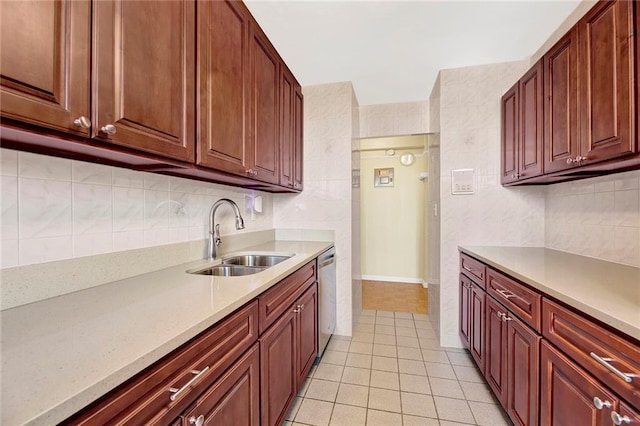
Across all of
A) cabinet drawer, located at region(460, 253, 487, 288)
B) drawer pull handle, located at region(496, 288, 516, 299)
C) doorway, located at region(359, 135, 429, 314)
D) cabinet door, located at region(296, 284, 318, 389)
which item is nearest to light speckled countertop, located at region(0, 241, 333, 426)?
cabinet door, located at region(296, 284, 318, 389)

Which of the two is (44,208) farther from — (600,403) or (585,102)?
(585,102)

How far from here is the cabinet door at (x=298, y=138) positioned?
2.41 meters

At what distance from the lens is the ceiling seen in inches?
67.9

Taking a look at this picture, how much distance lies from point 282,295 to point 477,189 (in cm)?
200

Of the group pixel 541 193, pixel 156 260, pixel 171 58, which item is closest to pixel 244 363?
pixel 156 260

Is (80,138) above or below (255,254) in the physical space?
Answer: above

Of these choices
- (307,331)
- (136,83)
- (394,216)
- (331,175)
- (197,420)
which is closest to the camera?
(197,420)

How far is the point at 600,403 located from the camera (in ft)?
2.77

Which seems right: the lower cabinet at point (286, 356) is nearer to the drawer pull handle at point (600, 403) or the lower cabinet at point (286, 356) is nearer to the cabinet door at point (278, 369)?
the cabinet door at point (278, 369)

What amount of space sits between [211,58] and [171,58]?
0.83 ft

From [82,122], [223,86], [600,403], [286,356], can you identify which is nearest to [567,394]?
[600,403]

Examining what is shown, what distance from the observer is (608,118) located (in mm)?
1214

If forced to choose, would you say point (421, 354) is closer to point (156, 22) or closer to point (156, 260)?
point (156, 260)

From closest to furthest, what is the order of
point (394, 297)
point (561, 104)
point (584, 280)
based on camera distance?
point (584, 280) < point (561, 104) < point (394, 297)
